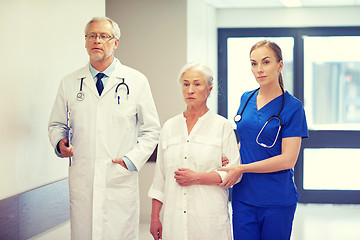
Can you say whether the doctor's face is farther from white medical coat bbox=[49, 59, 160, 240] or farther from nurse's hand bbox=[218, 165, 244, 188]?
nurse's hand bbox=[218, 165, 244, 188]

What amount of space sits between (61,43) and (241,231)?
162 centimetres

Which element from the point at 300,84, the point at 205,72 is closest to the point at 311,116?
the point at 300,84

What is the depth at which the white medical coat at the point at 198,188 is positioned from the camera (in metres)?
2.21

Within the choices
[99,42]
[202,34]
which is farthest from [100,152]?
[202,34]

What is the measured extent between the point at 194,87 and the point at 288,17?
159 inches

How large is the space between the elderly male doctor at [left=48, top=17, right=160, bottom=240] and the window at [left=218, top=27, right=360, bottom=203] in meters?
3.52

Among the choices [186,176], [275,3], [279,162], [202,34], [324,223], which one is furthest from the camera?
[275,3]

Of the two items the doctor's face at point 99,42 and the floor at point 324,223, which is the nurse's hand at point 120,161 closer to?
the doctor's face at point 99,42

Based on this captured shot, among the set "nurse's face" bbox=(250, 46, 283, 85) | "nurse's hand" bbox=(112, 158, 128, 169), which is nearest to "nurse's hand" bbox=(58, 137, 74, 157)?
"nurse's hand" bbox=(112, 158, 128, 169)

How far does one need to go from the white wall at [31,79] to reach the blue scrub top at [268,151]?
1147 mm

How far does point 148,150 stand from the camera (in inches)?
105

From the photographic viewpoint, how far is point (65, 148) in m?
2.49

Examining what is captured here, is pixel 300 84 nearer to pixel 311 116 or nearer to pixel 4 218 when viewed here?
pixel 311 116

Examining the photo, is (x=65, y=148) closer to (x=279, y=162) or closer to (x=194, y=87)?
(x=194, y=87)
